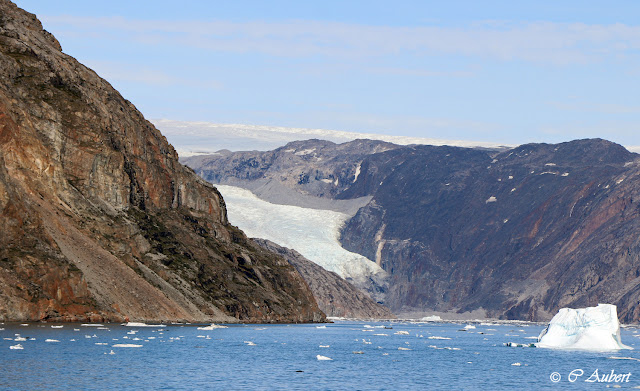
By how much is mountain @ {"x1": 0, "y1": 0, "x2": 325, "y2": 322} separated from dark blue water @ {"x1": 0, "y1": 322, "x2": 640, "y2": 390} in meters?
8.78

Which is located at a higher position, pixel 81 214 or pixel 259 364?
pixel 81 214

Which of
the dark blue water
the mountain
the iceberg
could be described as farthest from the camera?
the mountain

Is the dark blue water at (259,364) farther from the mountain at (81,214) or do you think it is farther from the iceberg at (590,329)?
the mountain at (81,214)

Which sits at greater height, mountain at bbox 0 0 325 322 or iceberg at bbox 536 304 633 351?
mountain at bbox 0 0 325 322

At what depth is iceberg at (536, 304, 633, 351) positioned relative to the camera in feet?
413

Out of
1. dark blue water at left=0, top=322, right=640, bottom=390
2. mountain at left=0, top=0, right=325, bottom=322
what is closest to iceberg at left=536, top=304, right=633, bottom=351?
dark blue water at left=0, top=322, right=640, bottom=390

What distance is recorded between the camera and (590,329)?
12850 centimetres

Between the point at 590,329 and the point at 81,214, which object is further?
the point at 81,214

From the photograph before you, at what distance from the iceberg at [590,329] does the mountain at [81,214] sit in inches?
2412

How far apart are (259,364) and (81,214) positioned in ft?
234

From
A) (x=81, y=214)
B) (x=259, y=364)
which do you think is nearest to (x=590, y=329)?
(x=259, y=364)

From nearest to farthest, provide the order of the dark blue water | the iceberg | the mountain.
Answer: the dark blue water < the iceberg < the mountain

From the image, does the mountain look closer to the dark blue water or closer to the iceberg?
the dark blue water

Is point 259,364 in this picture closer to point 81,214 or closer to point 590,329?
point 590,329
